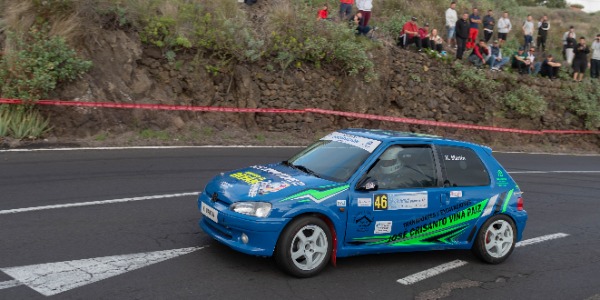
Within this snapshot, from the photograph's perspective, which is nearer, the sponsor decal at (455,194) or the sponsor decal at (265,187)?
the sponsor decal at (265,187)

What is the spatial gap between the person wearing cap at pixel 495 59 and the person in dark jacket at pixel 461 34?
1.32 m

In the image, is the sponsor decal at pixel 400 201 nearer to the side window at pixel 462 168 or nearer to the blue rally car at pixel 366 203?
the blue rally car at pixel 366 203

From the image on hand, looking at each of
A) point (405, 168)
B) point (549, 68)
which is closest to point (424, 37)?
point (549, 68)

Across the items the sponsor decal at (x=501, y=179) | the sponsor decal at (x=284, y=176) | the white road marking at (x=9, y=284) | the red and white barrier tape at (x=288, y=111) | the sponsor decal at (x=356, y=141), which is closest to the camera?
the white road marking at (x=9, y=284)

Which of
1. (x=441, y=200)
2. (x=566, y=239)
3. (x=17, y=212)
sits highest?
(x=441, y=200)

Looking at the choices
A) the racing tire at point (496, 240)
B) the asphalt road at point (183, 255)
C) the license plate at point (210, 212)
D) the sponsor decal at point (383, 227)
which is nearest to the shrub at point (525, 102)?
the asphalt road at point (183, 255)

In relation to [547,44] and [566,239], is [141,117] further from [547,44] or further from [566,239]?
[547,44]

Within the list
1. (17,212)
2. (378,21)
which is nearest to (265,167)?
(17,212)

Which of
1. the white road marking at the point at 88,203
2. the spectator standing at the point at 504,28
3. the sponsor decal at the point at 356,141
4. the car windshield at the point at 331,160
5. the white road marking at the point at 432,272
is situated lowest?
the white road marking at the point at 432,272

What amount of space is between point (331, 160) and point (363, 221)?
38.9 inches

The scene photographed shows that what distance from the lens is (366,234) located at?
6793 mm

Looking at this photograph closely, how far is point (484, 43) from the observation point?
2325 cm

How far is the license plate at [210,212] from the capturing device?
21.5ft

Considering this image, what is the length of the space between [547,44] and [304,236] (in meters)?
25.9
